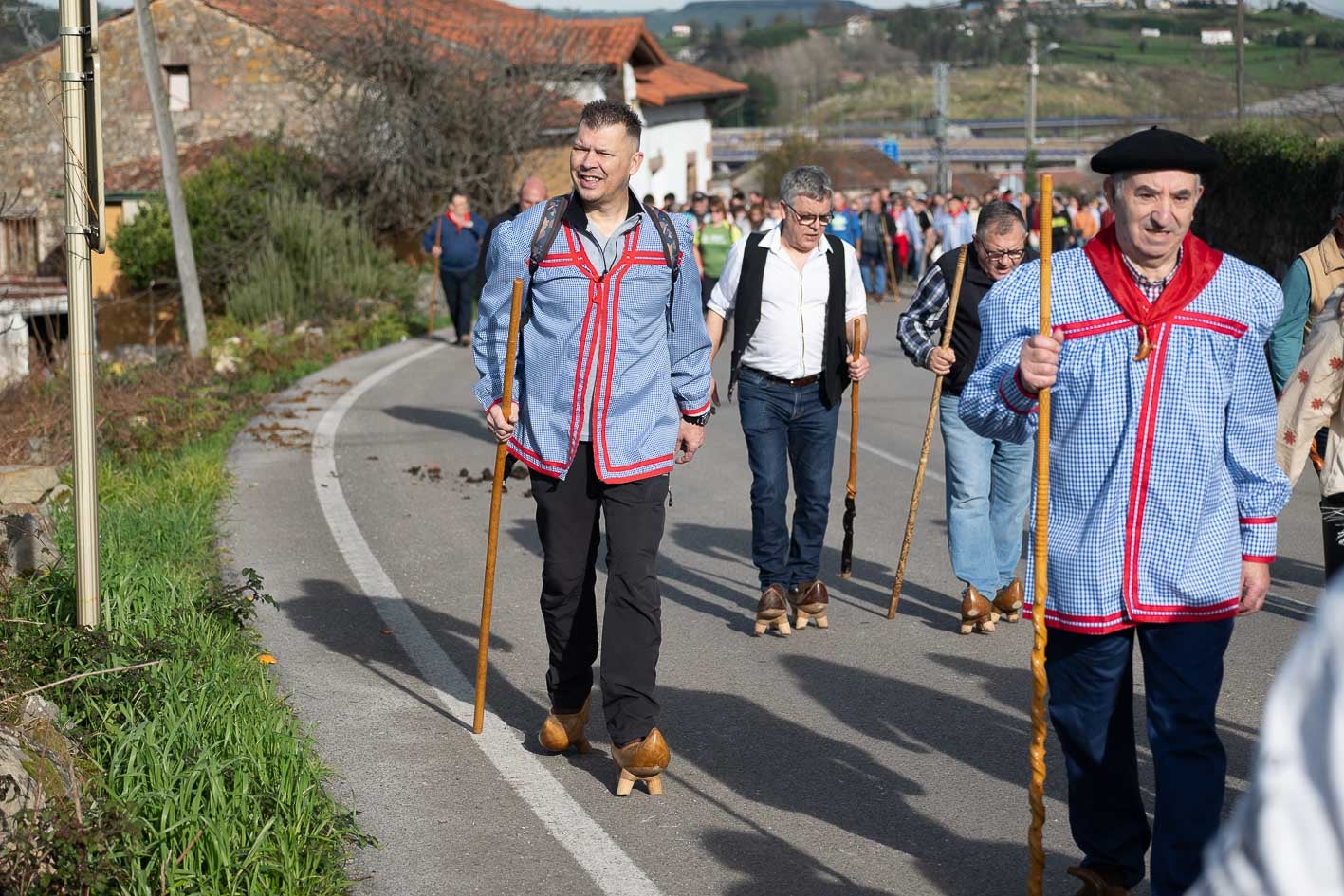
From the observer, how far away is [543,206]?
5.35m

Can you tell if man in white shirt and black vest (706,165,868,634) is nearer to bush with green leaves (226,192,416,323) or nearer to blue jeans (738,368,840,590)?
blue jeans (738,368,840,590)

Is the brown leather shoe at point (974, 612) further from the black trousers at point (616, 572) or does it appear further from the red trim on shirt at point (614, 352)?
the red trim on shirt at point (614, 352)

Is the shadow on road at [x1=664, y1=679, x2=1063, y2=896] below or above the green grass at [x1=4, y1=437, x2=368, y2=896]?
below

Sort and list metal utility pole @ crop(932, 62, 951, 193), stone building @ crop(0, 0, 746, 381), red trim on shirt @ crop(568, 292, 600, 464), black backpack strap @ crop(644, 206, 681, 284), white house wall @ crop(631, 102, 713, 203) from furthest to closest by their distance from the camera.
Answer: metal utility pole @ crop(932, 62, 951, 193) → white house wall @ crop(631, 102, 713, 203) → stone building @ crop(0, 0, 746, 381) → black backpack strap @ crop(644, 206, 681, 284) → red trim on shirt @ crop(568, 292, 600, 464)

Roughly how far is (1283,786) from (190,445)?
11.2 metres

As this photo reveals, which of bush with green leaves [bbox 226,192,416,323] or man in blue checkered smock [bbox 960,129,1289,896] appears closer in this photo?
man in blue checkered smock [bbox 960,129,1289,896]

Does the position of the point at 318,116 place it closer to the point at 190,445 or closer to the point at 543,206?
the point at 190,445

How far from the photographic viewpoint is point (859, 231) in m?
29.1

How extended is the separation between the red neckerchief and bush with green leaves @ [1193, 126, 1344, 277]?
57.8 ft

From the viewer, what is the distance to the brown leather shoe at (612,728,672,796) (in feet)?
16.8

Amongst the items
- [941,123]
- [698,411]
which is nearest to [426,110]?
[698,411]

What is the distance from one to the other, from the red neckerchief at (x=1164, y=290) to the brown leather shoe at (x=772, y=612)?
350 cm

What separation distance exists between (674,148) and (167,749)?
1814 inches

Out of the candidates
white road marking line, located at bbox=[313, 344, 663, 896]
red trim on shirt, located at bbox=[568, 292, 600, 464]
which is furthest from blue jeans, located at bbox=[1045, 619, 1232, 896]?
red trim on shirt, located at bbox=[568, 292, 600, 464]
